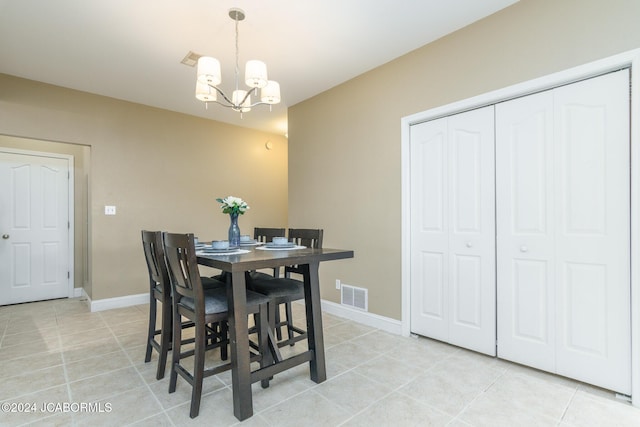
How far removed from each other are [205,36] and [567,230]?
311 cm

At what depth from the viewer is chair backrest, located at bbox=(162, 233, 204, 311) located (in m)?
1.72

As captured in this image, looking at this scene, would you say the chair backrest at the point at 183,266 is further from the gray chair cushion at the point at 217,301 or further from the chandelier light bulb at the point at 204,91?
the chandelier light bulb at the point at 204,91

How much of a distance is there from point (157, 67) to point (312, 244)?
2.41 metres

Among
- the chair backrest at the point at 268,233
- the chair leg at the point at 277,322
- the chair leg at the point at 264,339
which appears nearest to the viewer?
the chair leg at the point at 264,339

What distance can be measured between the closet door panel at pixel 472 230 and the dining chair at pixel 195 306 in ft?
5.34

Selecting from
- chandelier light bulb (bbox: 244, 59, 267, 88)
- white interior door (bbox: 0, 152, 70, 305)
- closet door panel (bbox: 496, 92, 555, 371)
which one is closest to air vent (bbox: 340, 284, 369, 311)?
closet door panel (bbox: 496, 92, 555, 371)

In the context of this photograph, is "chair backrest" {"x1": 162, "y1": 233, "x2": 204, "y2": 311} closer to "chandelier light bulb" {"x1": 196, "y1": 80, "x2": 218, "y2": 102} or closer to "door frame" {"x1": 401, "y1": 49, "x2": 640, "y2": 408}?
"chandelier light bulb" {"x1": 196, "y1": 80, "x2": 218, "y2": 102}

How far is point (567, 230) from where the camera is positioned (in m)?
2.12

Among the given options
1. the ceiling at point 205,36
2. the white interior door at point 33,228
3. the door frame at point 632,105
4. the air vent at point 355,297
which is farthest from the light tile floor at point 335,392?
the ceiling at point 205,36

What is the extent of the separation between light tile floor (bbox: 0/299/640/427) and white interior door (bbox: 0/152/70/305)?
1.78 meters

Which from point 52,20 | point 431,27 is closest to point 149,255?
point 52,20

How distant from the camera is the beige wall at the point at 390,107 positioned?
205cm

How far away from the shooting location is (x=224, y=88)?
3699mm

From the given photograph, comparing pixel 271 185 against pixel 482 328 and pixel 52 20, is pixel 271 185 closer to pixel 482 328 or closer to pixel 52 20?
pixel 52 20
